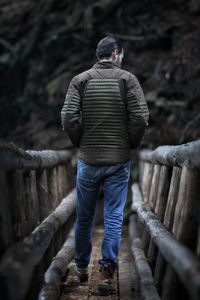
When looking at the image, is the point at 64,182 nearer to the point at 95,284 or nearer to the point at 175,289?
the point at 95,284

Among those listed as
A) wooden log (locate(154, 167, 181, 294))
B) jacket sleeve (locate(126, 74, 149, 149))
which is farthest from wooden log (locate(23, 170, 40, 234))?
wooden log (locate(154, 167, 181, 294))

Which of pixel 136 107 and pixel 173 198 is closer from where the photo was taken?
pixel 173 198

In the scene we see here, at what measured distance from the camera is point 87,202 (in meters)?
A: 5.72

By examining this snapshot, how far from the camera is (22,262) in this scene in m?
3.61

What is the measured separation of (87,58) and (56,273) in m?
9.68

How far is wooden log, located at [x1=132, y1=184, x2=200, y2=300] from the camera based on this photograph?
3.16 meters

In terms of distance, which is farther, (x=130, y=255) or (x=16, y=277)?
(x=130, y=255)

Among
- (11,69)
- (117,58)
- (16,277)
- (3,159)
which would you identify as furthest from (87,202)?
(11,69)

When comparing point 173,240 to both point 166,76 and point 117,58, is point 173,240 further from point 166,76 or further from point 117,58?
point 166,76

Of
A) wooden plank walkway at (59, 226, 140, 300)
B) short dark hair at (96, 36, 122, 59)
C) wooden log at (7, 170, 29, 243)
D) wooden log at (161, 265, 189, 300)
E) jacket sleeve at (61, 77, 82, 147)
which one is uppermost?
short dark hair at (96, 36, 122, 59)

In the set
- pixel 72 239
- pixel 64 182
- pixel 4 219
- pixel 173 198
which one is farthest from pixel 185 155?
pixel 64 182

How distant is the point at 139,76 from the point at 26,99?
11.6 ft

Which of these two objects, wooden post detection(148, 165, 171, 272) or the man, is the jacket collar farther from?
wooden post detection(148, 165, 171, 272)

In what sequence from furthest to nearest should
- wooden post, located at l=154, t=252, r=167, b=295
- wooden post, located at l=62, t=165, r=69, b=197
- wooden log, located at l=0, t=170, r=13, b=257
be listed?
wooden post, located at l=62, t=165, r=69, b=197
wooden post, located at l=154, t=252, r=167, b=295
wooden log, located at l=0, t=170, r=13, b=257
